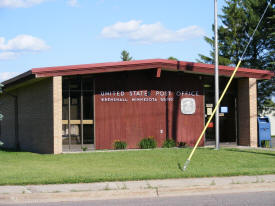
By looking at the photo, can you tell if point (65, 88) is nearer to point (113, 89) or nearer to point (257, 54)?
point (113, 89)

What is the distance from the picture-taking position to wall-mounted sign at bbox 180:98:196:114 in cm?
2116

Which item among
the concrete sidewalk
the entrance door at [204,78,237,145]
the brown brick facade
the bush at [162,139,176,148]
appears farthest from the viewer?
the entrance door at [204,78,237,145]

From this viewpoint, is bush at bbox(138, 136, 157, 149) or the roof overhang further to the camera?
bush at bbox(138, 136, 157, 149)

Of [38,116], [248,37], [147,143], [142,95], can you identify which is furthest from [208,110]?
[248,37]

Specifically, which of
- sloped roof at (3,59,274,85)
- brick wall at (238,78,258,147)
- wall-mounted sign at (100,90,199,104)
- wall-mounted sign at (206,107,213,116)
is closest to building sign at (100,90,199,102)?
wall-mounted sign at (100,90,199,104)

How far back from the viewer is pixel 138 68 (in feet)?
63.3

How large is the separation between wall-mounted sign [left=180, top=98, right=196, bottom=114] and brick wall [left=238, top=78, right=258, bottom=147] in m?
2.58

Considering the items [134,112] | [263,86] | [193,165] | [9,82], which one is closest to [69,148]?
[134,112]

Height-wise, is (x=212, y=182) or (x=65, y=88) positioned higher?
(x=65, y=88)

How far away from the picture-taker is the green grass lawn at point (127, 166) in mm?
11484

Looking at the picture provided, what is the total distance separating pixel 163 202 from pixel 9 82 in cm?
1487

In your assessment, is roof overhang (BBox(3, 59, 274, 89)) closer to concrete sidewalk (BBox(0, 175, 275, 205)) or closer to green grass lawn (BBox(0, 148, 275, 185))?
green grass lawn (BBox(0, 148, 275, 185))

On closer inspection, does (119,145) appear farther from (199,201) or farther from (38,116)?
(199,201)

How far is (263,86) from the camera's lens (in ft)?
129
